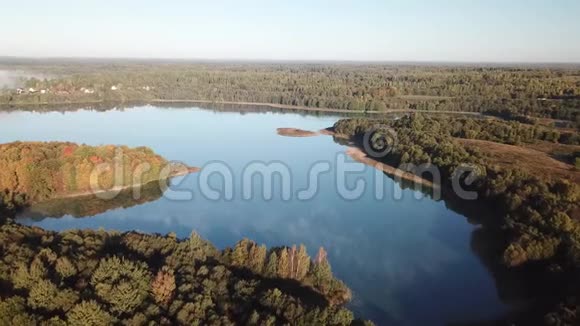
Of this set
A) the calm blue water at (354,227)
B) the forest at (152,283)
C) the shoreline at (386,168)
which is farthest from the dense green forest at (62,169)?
the shoreline at (386,168)

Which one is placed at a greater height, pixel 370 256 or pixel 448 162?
pixel 448 162

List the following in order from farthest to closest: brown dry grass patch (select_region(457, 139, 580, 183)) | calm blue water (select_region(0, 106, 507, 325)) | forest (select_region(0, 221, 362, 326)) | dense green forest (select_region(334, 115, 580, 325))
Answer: brown dry grass patch (select_region(457, 139, 580, 183)), dense green forest (select_region(334, 115, 580, 325)), calm blue water (select_region(0, 106, 507, 325)), forest (select_region(0, 221, 362, 326))

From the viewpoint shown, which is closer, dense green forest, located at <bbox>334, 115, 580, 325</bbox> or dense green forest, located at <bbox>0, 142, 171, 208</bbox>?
dense green forest, located at <bbox>334, 115, 580, 325</bbox>

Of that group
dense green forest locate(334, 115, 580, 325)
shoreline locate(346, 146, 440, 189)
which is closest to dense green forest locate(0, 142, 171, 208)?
shoreline locate(346, 146, 440, 189)

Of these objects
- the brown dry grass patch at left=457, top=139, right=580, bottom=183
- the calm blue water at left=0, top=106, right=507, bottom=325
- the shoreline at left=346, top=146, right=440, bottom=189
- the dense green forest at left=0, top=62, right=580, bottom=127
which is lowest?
the calm blue water at left=0, top=106, right=507, bottom=325

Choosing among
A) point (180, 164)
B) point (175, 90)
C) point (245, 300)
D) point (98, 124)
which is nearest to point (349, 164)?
point (180, 164)

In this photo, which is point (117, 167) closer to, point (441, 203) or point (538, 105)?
point (441, 203)

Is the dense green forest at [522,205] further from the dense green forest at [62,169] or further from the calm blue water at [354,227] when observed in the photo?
the dense green forest at [62,169]

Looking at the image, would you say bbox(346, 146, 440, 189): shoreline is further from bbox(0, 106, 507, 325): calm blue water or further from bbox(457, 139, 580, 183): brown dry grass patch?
bbox(457, 139, 580, 183): brown dry grass patch
